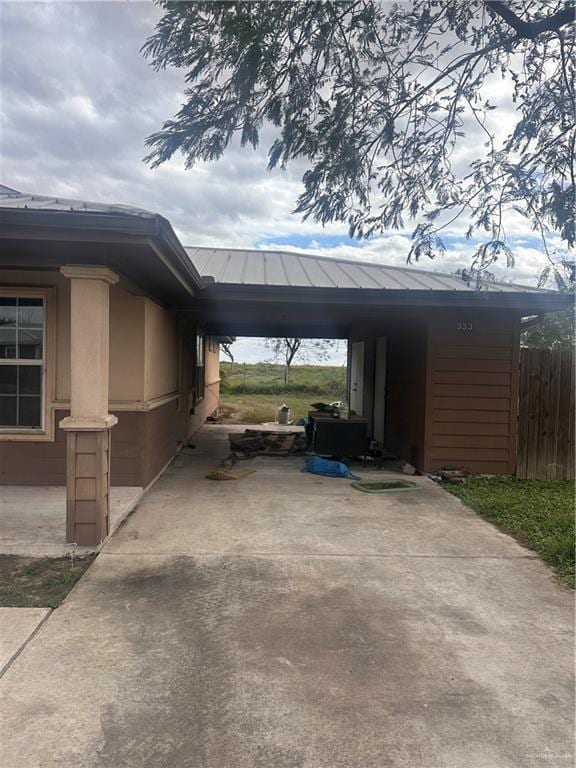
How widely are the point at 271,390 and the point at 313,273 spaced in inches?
638

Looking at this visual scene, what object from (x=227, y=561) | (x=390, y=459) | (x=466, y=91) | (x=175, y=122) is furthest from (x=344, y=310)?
(x=227, y=561)

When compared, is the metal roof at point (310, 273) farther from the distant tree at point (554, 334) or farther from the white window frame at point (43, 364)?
the distant tree at point (554, 334)

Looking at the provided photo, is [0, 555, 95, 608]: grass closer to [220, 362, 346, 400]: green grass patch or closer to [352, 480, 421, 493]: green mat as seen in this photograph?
[352, 480, 421, 493]: green mat

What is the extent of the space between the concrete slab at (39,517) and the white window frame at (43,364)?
2.06 ft

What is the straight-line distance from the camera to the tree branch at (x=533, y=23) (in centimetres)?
409

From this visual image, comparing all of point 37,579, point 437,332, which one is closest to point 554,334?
point 437,332

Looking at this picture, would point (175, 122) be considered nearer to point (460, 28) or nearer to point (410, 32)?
point (410, 32)

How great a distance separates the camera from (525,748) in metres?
2.10

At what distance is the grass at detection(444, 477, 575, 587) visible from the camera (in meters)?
4.33

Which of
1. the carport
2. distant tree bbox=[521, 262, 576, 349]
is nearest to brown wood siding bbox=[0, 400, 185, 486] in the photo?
the carport

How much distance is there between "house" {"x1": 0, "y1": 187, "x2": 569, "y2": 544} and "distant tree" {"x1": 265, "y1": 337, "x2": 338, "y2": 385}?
62.1ft

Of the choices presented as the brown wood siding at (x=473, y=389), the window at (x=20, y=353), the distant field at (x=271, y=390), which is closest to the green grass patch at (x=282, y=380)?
the distant field at (x=271, y=390)

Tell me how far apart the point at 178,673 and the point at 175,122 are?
385cm

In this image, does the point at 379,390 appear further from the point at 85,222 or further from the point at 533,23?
the point at 85,222
